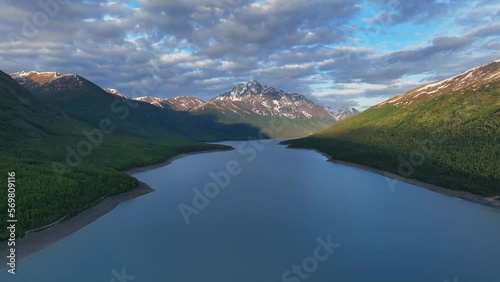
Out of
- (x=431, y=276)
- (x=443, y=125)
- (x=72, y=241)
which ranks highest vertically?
(x=443, y=125)

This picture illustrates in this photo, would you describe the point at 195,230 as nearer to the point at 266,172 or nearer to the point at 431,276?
the point at 431,276

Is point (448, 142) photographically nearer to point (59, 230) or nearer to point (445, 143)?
point (445, 143)

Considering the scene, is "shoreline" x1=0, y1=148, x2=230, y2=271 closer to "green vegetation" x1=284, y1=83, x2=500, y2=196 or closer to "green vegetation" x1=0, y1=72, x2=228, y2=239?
"green vegetation" x1=0, y1=72, x2=228, y2=239

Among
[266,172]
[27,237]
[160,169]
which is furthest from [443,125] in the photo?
[27,237]

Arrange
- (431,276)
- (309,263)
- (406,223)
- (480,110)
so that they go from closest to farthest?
(431,276), (309,263), (406,223), (480,110)

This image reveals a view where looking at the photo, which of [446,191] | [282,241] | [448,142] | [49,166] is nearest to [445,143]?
[448,142]

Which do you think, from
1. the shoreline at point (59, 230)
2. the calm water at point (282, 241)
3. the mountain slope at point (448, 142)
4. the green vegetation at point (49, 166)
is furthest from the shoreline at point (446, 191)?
the green vegetation at point (49, 166)

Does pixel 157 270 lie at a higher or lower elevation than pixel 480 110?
lower

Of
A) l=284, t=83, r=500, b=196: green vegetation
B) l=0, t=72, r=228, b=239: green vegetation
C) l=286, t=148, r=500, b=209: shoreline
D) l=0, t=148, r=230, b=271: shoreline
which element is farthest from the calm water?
l=284, t=83, r=500, b=196: green vegetation
